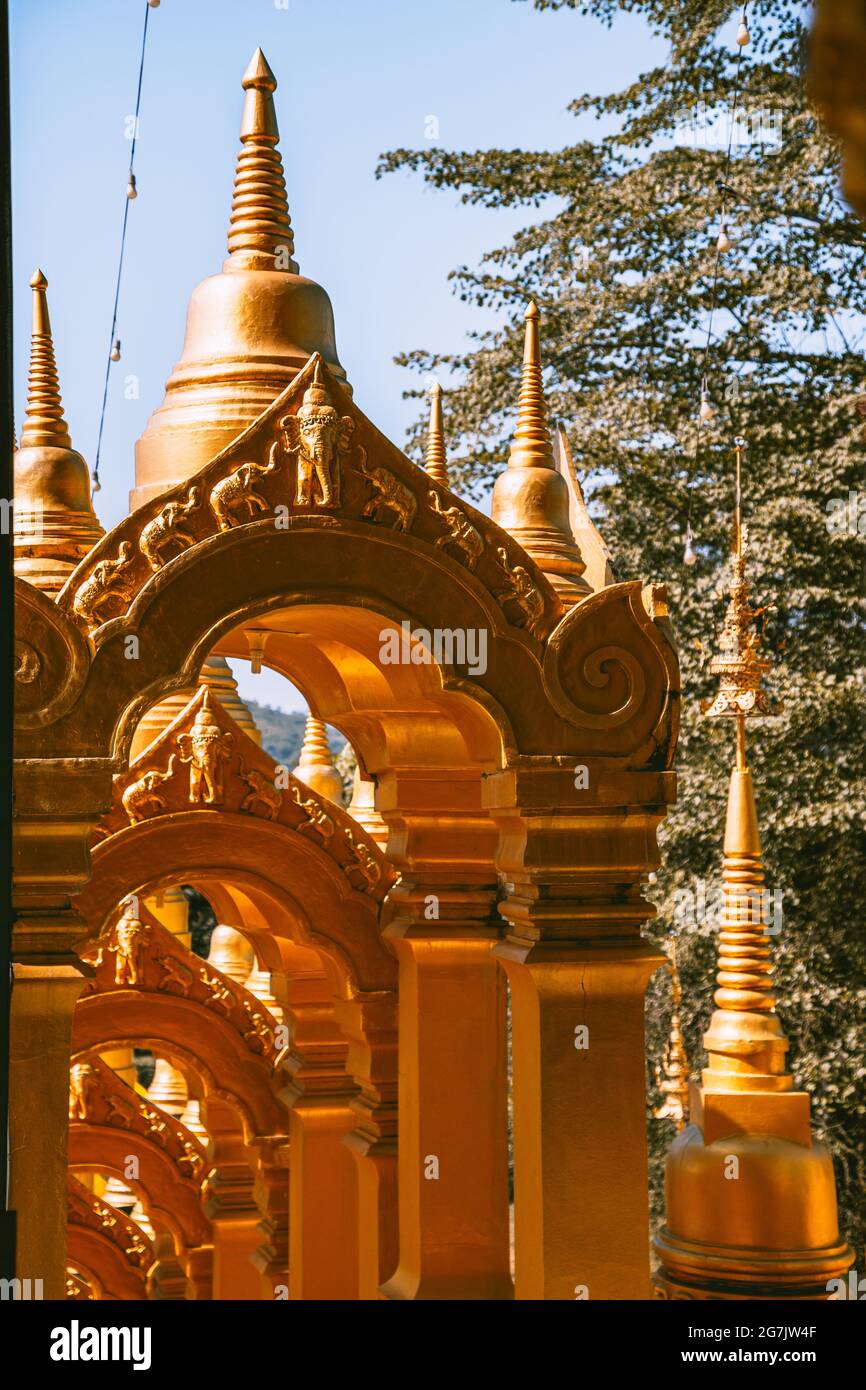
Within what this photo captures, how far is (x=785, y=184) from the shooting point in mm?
16859

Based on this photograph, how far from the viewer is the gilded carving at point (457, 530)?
20.5 feet

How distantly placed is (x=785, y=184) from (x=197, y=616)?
12655 mm

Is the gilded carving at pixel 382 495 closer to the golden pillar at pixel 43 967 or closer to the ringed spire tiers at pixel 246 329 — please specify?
the ringed spire tiers at pixel 246 329

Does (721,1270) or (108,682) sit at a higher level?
(108,682)

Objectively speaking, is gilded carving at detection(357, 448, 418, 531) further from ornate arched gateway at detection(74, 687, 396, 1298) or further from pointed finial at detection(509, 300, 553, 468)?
ornate arched gateway at detection(74, 687, 396, 1298)

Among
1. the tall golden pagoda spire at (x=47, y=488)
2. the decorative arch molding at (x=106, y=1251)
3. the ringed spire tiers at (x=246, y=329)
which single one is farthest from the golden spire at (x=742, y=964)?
the decorative arch molding at (x=106, y=1251)

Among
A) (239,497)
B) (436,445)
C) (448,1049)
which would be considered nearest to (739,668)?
(436,445)

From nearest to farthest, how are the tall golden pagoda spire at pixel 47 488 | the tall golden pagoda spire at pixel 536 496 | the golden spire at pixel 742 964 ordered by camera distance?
the tall golden pagoda spire at pixel 47 488
the tall golden pagoda spire at pixel 536 496
the golden spire at pixel 742 964

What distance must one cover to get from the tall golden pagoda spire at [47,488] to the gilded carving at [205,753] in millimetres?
1713

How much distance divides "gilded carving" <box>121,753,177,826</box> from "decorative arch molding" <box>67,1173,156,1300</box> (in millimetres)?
6295
